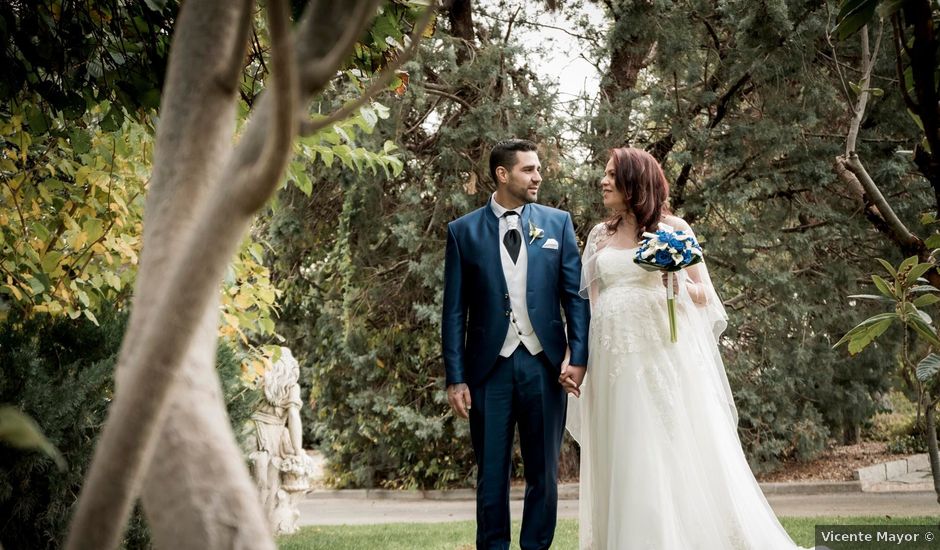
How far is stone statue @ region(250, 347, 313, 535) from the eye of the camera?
913 centimetres

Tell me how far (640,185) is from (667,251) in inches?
22.3

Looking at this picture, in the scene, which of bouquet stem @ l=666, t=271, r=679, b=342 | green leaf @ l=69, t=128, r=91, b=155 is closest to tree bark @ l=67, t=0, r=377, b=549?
green leaf @ l=69, t=128, r=91, b=155

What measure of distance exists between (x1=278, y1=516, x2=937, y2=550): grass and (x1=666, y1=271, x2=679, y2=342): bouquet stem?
8.64 ft

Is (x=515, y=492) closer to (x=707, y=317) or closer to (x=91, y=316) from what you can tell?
(x=707, y=317)

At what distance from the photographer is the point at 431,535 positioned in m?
8.17

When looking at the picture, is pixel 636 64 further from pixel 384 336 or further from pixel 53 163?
pixel 53 163


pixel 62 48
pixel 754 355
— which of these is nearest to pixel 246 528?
pixel 62 48

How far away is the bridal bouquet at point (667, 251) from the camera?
4730 mm

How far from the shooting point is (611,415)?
501cm

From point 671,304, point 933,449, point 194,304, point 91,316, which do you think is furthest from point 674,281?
point 194,304

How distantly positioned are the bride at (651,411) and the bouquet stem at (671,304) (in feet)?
0.23

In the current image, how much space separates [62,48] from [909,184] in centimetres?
880

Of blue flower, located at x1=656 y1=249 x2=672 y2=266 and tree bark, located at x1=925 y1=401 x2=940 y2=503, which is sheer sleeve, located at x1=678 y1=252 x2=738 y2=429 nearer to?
blue flower, located at x1=656 y1=249 x2=672 y2=266

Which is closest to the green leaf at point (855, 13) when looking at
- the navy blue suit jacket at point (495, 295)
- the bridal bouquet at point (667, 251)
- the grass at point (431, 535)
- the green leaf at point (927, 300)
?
the green leaf at point (927, 300)
